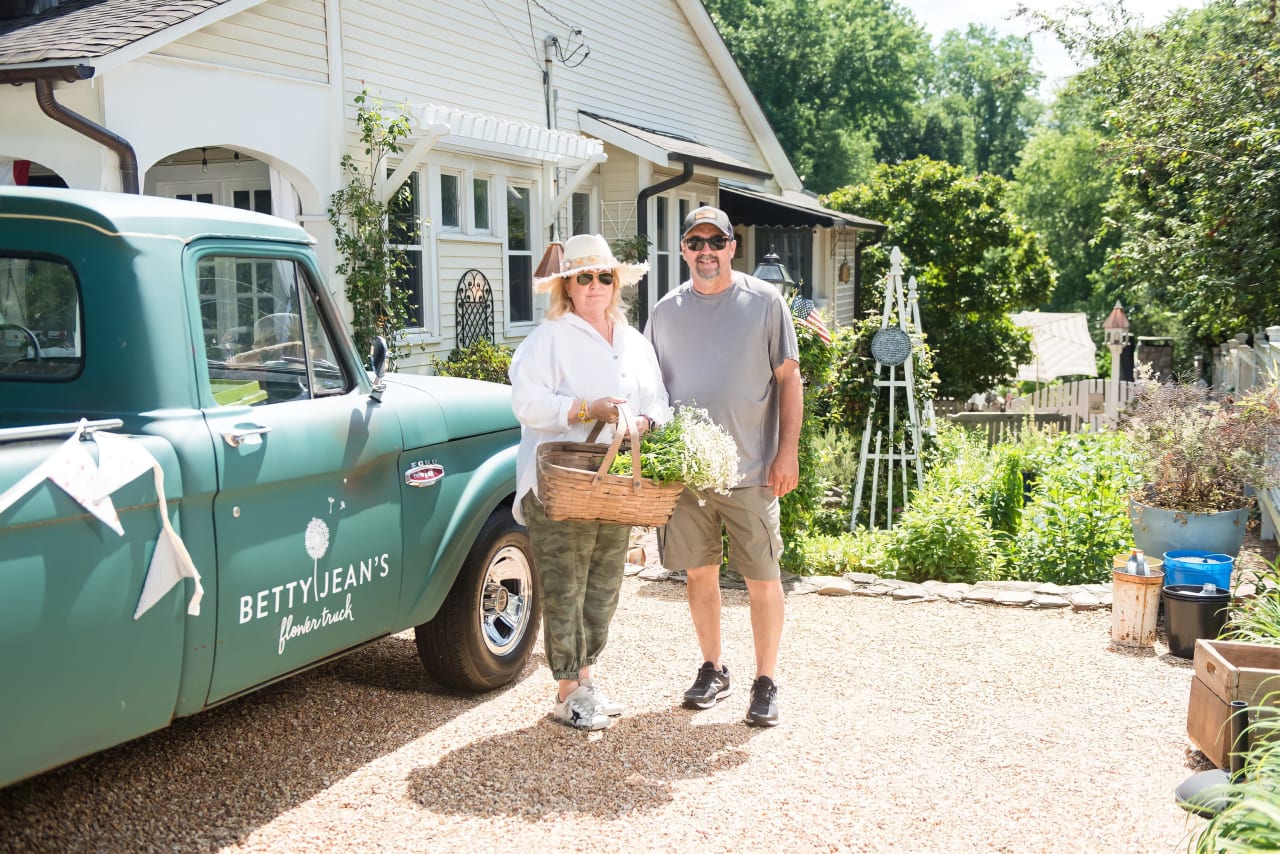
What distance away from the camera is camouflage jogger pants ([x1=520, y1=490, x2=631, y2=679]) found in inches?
175

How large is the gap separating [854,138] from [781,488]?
47.0 meters

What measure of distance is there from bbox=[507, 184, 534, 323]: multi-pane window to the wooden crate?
9.27 meters

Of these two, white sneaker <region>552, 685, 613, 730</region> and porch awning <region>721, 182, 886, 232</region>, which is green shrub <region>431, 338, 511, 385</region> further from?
porch awning <region>721, 182, 886, 232</region>

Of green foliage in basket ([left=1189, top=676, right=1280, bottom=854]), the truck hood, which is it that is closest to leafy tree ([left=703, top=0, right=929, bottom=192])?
the truck hood

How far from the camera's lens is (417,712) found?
4.86 meters

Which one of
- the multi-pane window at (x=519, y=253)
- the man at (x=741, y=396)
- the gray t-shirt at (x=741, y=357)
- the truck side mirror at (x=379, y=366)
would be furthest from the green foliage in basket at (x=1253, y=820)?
the multi-pane window at (x=519, y=253)

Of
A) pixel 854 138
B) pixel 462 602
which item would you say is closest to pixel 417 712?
pixel 462 602

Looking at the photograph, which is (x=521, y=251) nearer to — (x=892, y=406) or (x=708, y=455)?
(x=892, y=406)

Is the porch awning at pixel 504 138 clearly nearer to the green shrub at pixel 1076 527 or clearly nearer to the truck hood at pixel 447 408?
the truck hood at pixel 447 408

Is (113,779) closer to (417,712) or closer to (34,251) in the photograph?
(417,712)

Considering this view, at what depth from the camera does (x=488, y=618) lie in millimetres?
5117

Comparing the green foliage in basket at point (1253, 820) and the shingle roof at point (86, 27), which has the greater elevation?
the shingle roof at point (86, 27)

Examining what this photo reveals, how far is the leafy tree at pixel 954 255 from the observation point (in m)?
25.5

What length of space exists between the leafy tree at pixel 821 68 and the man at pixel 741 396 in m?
42.9
